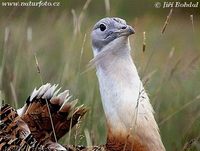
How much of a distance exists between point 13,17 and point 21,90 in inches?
8.0

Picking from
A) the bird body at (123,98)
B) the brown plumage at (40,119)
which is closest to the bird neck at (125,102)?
the bird body at (123,98)

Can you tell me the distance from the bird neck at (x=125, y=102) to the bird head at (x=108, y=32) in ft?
0.09

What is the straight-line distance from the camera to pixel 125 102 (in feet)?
4.74

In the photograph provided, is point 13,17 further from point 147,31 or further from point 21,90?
point 147,31

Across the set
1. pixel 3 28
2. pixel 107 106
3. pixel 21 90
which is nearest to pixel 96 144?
pixel 107 106

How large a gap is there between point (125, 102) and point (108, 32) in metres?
0.18

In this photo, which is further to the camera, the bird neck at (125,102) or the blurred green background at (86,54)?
the blurred green background at (86,54)

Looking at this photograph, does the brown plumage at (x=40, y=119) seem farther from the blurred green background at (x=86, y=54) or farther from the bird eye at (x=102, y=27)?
the bird eye at (x=102, y=27)

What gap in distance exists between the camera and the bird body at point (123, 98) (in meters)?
1.42

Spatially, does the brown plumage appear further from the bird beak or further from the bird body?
the bird beak

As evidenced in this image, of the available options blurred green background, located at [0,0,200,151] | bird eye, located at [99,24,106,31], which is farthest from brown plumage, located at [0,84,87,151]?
bird eye, located at [99,24,106,31]

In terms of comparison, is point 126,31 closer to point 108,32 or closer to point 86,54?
point 108,32

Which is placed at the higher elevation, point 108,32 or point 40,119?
point 108,32

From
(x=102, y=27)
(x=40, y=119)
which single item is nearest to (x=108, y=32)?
(x=102, y=27)
